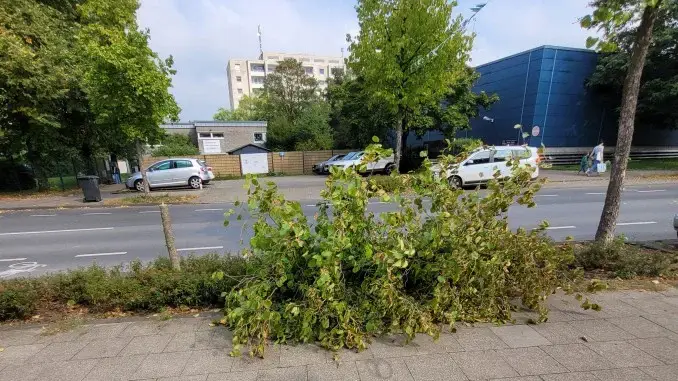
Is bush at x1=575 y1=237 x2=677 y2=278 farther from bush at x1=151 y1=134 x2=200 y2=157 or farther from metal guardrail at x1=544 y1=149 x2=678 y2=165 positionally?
bush at x1=151 y1=134 x2=200 y2=157

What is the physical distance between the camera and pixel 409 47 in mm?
11672

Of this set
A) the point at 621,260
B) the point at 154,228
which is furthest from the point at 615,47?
the point at 154,228

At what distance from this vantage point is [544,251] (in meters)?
2.98

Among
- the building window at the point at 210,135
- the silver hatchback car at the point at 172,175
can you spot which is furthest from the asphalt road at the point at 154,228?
the building window at the point at 210,135

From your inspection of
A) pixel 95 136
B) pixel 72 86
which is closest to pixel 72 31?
pixel 72 86

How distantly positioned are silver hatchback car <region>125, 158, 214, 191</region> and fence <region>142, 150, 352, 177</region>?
22.6 ft

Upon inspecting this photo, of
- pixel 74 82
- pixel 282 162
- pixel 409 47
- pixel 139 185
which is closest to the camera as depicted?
pixel 409 47

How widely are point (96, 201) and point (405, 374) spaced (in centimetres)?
1432

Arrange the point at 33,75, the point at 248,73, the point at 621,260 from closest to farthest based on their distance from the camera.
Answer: the point at 621,260
the point at 33,75
the point at 248,73

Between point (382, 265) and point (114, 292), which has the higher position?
point (382, 265)

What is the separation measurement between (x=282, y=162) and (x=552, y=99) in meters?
19.3

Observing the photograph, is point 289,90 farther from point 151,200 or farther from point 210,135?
point 151,200

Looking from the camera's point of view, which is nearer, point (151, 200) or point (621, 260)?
point (621, 260)

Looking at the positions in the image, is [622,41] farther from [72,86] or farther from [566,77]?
[72,86]
